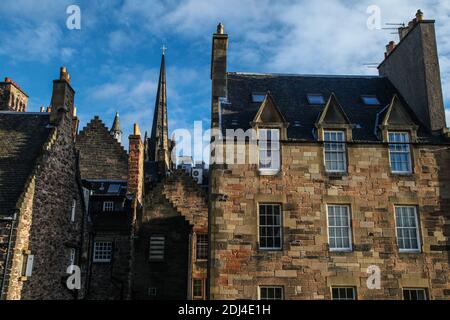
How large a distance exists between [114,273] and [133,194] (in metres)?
4.64

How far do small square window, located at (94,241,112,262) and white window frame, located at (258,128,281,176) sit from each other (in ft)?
37.3

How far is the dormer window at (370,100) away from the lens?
21.4m

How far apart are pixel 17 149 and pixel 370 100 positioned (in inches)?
669

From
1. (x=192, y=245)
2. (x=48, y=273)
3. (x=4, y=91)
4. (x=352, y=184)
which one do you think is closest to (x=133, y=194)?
(x=192, y=245)

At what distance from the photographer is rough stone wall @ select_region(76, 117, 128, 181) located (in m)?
30.2

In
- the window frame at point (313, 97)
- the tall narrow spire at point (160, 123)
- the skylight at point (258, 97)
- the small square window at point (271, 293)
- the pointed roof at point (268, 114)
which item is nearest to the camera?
the small square window at point (271, 293)

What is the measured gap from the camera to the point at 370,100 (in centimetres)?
2184

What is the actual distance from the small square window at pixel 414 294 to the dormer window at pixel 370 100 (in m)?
8.96

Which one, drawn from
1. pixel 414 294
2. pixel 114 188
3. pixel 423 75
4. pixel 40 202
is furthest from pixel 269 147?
pixel 114 188

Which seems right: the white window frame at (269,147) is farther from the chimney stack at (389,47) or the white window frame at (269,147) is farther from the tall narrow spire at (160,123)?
the tall narrow spire at (160,123)

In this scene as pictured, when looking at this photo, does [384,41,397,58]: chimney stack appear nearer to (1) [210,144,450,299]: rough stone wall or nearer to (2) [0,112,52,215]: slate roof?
(1) [210,144,450,299]: rough stone wall

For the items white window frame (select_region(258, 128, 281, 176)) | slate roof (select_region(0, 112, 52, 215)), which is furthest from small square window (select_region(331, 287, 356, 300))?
slate roof (select_region(0, 112, 52, 215))

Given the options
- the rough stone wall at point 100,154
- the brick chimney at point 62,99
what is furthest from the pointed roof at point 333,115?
the rough stone wall at point 100,154

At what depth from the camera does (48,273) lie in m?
19.4
